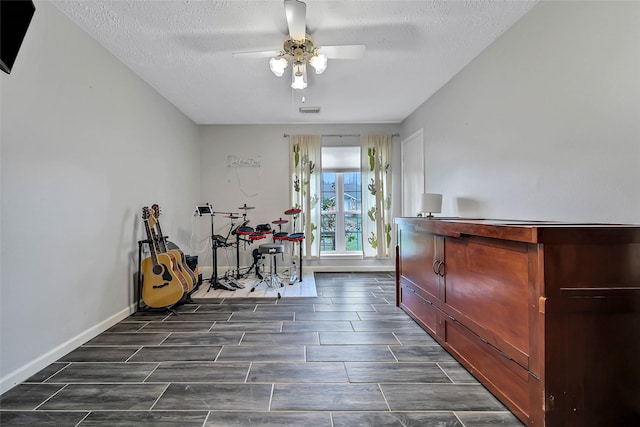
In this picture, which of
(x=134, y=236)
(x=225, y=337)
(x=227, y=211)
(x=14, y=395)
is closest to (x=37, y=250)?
(x=14, y=395)

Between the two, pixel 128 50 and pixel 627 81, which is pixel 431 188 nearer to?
pixel 627 81

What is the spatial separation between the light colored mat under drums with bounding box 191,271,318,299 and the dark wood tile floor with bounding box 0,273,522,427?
2.43 ft

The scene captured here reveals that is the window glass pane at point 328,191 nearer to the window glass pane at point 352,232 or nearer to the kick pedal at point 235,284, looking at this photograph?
the window glass pane at point 352,232

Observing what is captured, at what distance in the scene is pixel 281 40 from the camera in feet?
7.83

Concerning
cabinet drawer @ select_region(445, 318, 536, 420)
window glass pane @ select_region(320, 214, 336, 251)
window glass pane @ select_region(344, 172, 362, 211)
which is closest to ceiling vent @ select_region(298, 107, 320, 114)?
window glass pane @ select_region(344, 172, 362, 211)

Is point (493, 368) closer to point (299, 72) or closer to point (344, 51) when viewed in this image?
point (344, 51)

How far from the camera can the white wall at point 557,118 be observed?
143cm

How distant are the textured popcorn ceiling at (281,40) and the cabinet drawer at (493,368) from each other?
2309mm

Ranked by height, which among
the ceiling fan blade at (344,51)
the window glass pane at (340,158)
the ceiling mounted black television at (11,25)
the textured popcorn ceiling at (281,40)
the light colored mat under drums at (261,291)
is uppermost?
the textured popcorn ceiling at (281,40)

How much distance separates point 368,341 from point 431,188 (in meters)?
2.25

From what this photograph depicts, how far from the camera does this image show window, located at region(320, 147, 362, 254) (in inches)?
190

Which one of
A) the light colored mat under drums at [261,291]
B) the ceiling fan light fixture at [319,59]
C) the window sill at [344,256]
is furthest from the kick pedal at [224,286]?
the ceiling fan light fixture at [319,59]

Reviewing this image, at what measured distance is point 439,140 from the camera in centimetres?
340

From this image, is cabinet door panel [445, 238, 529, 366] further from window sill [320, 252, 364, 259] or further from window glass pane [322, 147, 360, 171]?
window glass pane [322, 147, 360, 171]
